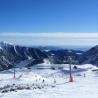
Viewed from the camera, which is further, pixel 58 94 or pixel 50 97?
pixel 58 94

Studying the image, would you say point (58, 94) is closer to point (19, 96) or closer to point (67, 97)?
point (67, 97)

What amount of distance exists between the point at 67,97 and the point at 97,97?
252 centimetres

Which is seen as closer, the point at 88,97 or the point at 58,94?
the point at 88,97

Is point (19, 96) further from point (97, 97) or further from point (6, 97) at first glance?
point (97, 97)

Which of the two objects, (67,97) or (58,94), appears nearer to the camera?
(67,97)

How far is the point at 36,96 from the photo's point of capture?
965 inches

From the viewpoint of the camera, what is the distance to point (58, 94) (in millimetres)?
25688

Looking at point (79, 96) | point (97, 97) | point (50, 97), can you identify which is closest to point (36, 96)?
point (50, 97)

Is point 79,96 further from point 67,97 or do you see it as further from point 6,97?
point 6,97

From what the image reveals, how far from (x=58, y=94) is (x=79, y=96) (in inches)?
86.6

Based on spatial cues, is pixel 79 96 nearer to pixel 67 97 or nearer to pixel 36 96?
pixel 67 97

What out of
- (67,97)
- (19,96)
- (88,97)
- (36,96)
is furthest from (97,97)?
(19,96)

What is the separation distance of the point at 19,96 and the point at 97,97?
673 centimetres

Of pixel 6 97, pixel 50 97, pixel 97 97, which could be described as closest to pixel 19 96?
pixel 6 97
